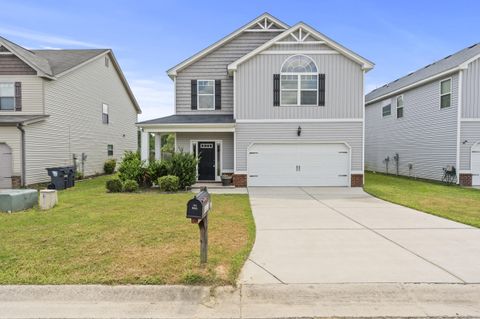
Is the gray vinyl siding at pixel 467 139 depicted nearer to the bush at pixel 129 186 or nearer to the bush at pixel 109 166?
the bush at pixel 129 186

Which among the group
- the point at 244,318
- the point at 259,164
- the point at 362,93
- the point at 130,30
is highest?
the point at 130,30

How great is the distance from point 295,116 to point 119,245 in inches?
435

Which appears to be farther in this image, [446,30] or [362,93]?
[446,30]

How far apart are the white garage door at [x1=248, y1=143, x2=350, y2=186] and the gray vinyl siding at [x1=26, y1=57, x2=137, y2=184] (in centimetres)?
1036

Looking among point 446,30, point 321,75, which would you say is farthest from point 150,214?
point 446,30

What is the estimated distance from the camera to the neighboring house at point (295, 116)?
14633 mm

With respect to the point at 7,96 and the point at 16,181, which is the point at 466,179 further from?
the point at 7,96

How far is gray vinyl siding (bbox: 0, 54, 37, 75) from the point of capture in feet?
49.2

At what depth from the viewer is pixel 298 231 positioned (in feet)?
22.1

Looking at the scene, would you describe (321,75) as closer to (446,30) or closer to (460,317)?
(446,30)

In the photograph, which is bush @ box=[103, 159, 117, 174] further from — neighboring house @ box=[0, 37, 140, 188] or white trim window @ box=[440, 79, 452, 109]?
white trim window @ box=[440, 79, 452, 109]

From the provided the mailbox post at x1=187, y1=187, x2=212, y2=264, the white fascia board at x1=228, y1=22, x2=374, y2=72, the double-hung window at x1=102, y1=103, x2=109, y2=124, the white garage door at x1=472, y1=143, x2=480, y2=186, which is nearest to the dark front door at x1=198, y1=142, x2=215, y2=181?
the white fascia board at x1=228, y1=22, x2=374, y2=72

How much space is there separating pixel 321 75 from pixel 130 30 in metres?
10.9

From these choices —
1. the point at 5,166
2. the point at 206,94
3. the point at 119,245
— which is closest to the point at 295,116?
the point at 206,94
